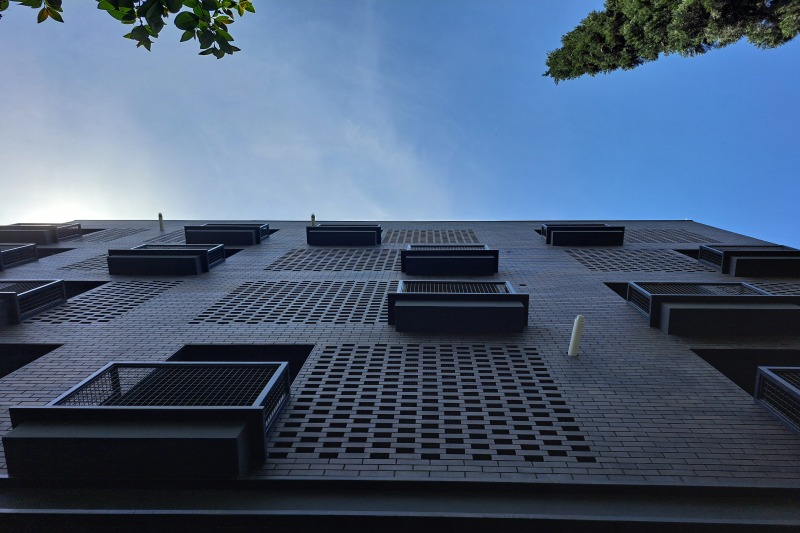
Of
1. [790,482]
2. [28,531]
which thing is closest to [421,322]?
[790,482]

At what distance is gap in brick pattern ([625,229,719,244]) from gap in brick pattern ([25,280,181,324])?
2178 cm

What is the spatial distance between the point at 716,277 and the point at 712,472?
42.0ft

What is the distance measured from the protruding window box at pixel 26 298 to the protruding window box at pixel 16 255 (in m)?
5.60

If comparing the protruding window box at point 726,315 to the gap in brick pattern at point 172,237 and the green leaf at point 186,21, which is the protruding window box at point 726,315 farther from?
the gap in brick pattern at point 172,237

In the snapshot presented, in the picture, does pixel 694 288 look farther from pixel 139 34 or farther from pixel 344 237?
pixel 139 34

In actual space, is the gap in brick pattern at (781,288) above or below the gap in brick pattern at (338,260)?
below

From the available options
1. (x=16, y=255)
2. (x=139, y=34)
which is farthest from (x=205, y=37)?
(x=16, y=255)

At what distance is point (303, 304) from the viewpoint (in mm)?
13961

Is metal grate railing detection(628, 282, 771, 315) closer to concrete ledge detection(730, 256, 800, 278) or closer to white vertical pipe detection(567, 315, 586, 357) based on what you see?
concrete ledge detection(730, 256, 800, 278)

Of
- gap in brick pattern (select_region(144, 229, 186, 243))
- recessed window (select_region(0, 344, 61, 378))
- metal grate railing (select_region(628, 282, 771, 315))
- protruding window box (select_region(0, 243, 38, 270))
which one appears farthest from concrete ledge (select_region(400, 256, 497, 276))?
protruding window box (select_region(0, 243, 38, 270))

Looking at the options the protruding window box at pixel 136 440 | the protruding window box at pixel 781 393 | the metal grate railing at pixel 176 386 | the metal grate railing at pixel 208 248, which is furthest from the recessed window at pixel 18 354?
the protruding window box at pixel 781 393

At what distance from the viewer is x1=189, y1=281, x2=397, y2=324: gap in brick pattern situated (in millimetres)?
12688

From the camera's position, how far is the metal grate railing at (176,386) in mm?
7828

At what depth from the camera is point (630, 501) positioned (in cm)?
606
